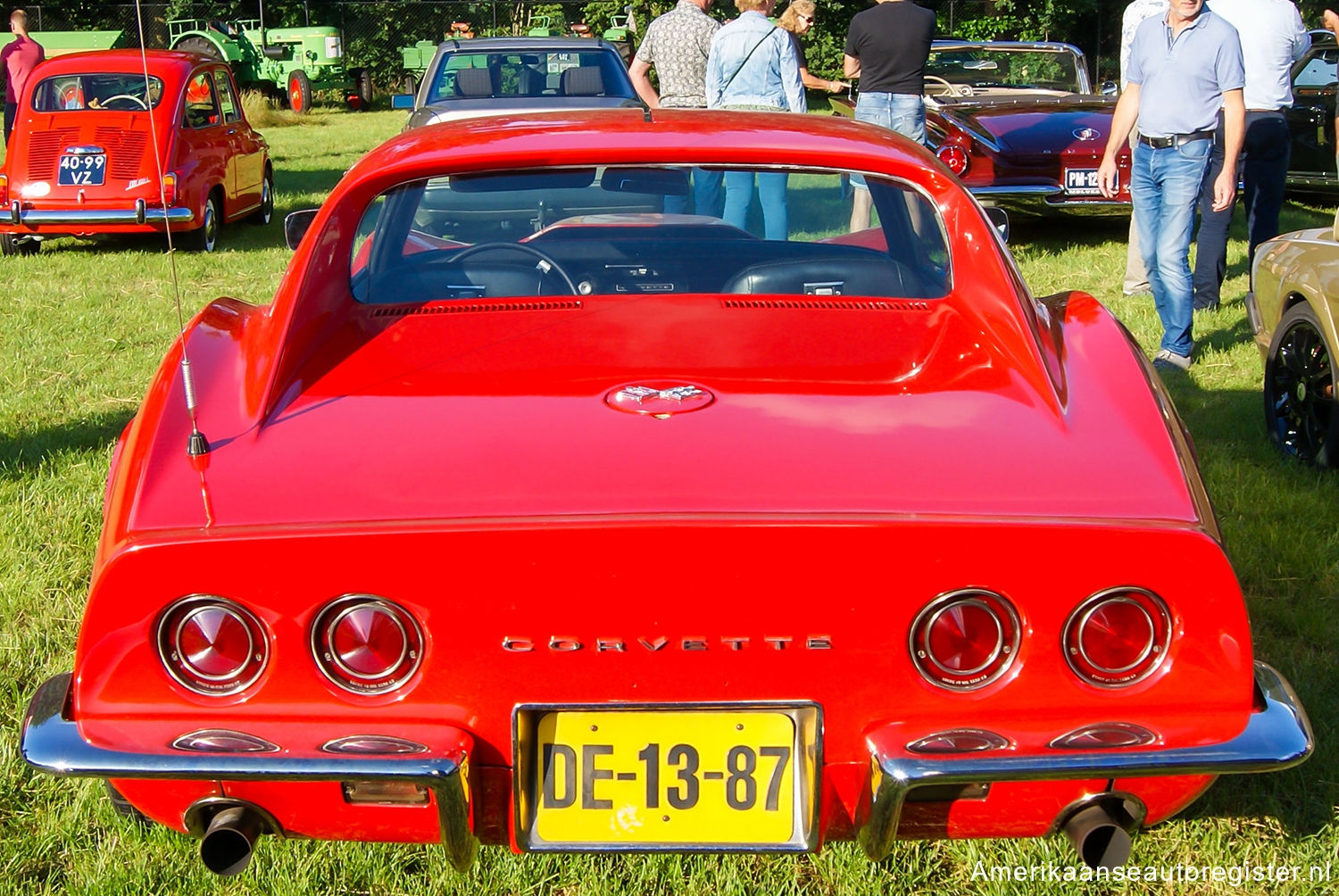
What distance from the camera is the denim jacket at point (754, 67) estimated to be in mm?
7566

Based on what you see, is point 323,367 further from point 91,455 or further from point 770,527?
point 91,455

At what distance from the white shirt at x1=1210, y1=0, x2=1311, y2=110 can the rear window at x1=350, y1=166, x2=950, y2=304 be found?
4200 mm

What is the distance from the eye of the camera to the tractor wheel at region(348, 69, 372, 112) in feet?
85.8

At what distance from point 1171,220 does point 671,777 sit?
4.67 m

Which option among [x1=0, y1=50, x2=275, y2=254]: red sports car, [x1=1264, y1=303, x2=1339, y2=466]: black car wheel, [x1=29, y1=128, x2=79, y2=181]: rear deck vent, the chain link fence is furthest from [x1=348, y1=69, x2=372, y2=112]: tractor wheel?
[x1=1264, y1=303, x2=1339, y2=466]: black car wheel

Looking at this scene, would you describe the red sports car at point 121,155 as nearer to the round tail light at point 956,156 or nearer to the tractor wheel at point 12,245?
the tractor wheel at point 12,245

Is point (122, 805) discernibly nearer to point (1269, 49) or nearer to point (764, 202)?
point (764, 202)

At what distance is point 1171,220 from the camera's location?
226 inches

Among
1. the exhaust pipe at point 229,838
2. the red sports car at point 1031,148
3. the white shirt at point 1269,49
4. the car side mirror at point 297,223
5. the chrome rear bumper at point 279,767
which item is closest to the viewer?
the chrome rear bumper at point 279,767

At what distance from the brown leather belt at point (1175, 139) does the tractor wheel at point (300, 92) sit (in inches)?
828

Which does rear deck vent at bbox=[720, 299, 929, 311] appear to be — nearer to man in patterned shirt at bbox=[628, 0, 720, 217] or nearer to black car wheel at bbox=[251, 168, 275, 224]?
man in patterned shirt at bbox=[628, 0, 720, 217]

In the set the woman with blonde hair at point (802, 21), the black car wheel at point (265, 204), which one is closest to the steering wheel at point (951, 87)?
the woman with blonde hair at point (802, 21)

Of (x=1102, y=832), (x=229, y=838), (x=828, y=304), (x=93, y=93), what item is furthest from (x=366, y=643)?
(x=93, y=93)

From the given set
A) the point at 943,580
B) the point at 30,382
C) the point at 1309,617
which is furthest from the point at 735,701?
the point at 30,382
